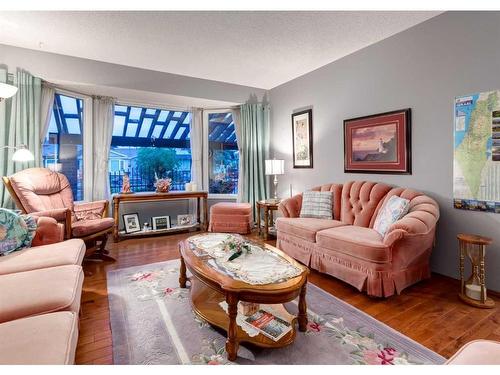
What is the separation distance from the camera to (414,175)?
111 inches

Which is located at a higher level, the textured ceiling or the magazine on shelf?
the textured ceiling

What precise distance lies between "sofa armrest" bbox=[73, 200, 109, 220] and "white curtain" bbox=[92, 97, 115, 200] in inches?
28.6

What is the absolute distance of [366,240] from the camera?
227 cm

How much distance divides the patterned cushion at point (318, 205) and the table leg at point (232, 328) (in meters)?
2.09

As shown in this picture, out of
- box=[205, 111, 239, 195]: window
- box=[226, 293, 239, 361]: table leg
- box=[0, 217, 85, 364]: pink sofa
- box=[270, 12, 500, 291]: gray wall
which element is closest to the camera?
box=[0, 217, 85, 364]: pink sofa

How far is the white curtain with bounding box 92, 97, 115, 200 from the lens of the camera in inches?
159

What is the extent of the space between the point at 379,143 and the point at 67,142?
4353 millimetres

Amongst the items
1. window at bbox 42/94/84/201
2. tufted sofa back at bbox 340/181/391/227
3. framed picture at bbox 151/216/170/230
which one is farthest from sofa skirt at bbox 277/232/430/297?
window at bbox 42/94/84/201

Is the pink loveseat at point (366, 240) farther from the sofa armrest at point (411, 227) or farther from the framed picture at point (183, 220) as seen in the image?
the framed picture at point (183, 220)

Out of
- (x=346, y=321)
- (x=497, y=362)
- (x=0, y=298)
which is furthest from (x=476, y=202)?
(x=0, y=298)

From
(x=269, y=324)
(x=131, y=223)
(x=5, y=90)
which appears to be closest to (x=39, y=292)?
(x=269, y=324)

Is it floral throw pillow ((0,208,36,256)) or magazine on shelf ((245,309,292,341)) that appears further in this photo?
floral throw pillow ((0,208,36,256))

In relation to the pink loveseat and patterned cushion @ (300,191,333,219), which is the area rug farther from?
patterned cushion @ (300,191,333,219)

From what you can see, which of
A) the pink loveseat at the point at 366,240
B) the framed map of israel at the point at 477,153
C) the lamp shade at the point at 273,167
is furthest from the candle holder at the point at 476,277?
the lamp shade at the point at 273,167
